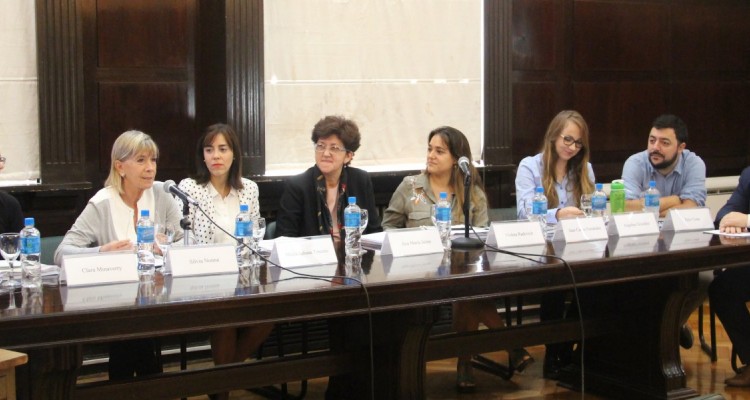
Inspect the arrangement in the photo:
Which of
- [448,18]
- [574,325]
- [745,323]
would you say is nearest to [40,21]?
[448,18]

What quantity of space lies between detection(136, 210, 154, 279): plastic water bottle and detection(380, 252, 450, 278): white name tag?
0.73m

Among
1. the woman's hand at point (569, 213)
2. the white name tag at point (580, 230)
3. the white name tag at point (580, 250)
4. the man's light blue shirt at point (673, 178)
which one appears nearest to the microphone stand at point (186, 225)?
the white name tag at point (580, 250)

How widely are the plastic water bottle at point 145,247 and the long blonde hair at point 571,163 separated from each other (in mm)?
2096

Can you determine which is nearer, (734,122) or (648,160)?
(648,160)

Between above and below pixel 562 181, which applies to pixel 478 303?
below

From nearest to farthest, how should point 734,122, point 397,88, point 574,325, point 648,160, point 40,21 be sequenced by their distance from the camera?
point 574,325
point 40,21
point 648,160
point 397,88
point 734,122

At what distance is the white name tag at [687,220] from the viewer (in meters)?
4.06

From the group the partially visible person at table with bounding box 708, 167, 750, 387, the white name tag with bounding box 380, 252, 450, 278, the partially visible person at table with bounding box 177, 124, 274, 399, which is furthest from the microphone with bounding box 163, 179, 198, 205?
the partially visible person at table with bounding box 708, 167, 750, 387

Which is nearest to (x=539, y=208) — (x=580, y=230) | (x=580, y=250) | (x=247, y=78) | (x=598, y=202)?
(x=580, y=230)

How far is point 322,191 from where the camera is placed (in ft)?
13.6

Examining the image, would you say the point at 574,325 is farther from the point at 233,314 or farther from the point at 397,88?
the point at 397,88

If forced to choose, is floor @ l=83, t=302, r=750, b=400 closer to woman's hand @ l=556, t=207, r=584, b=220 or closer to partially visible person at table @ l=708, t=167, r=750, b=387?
partially visible person at table @ l=708, t=167, r=750, b=387

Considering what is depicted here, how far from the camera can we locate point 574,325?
3.80 metres

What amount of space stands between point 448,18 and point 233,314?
3.53m
